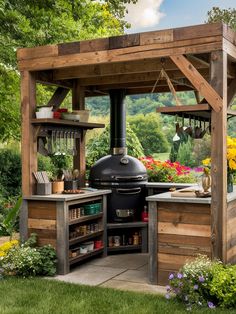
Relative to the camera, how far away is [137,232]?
7.04 m

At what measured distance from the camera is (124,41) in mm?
5270

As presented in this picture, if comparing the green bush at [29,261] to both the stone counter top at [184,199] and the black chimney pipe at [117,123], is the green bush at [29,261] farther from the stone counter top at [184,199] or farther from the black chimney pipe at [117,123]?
the black chimney pipe at [117,123]

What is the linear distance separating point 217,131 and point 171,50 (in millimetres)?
966

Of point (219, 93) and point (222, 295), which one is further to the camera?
point (219, 93)

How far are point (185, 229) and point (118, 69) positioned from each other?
7.23ft

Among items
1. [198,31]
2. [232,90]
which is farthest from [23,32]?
[198,31]

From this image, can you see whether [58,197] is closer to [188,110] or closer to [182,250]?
[182,250]

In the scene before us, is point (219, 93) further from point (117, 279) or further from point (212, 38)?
point (117, 279)

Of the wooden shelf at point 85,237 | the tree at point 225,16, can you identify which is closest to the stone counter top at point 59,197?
the wooden shelf at point 85,237

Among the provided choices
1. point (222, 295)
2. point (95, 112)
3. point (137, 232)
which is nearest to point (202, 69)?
point (137, 232)

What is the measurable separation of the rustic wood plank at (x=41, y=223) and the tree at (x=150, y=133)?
660 inches

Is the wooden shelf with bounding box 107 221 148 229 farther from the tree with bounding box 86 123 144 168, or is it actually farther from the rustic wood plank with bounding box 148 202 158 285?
the tree with bounding box 86 123 144 168

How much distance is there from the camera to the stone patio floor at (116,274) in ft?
17.1

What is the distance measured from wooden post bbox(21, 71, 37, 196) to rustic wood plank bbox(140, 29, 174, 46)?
150 cm
